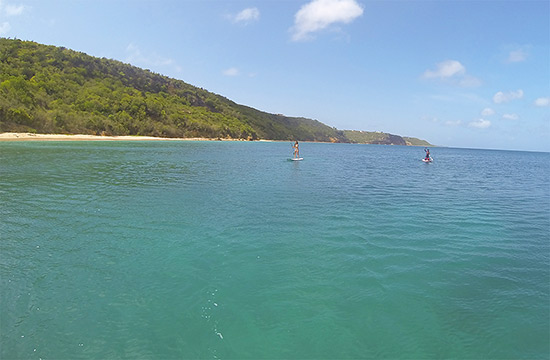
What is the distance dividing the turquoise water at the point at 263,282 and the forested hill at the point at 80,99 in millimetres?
79298

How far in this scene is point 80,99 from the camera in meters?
96.7

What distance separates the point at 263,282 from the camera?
8156mm

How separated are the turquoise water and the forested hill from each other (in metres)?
79.3

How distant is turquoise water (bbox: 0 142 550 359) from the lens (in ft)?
19.0

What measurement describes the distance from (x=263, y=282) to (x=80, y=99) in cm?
11391

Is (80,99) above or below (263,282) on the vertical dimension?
above

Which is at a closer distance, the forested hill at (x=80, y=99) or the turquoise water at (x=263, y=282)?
the turquoise water at (x=263, y=282)

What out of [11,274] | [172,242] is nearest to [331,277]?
[172,242]

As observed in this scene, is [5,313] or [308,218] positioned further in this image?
[308,218]

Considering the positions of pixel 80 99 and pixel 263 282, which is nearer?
pixel 263 282

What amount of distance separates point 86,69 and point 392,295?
15439 cm

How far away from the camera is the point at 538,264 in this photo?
10.2 meters

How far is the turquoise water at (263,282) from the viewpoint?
5.79m

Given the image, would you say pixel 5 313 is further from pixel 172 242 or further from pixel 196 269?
pixel 172 242
